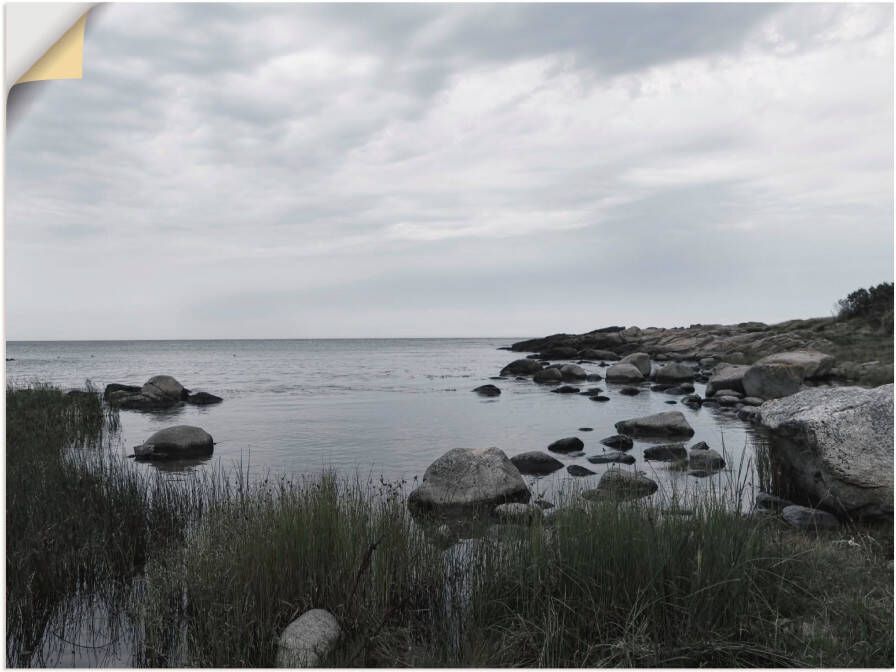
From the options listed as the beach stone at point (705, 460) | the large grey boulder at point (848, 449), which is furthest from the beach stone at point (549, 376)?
the large grey boulder at point (848, 449)

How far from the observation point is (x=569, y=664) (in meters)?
3.47

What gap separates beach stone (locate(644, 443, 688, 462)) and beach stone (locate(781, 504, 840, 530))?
4.17 metres

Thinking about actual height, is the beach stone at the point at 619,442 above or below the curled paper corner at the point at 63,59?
below

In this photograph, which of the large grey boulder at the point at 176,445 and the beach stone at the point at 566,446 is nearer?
the large grey boulder at the point at 176,445

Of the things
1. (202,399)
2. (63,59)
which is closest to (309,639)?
(63,59)

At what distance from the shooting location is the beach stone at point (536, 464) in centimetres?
1019

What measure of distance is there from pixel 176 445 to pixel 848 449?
10.3 metres

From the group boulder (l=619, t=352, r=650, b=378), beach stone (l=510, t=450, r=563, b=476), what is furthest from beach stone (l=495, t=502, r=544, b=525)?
boulder (l=619, t=352, r=650, b=378)

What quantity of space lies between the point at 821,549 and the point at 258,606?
4.02 m

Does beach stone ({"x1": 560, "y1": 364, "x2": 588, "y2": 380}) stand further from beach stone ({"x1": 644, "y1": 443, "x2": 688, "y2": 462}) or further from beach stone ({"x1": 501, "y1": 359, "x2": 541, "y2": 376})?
beach stone ({"x1": 644, "y1": 443, "x2": 688, "y2": 462})

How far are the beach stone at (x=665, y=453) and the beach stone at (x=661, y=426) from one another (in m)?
2.27

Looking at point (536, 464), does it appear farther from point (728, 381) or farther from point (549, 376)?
point (549, 376)

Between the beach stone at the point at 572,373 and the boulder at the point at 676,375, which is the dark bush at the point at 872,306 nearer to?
the boulder at the point at 676,375

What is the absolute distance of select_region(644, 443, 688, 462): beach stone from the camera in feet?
35.4
